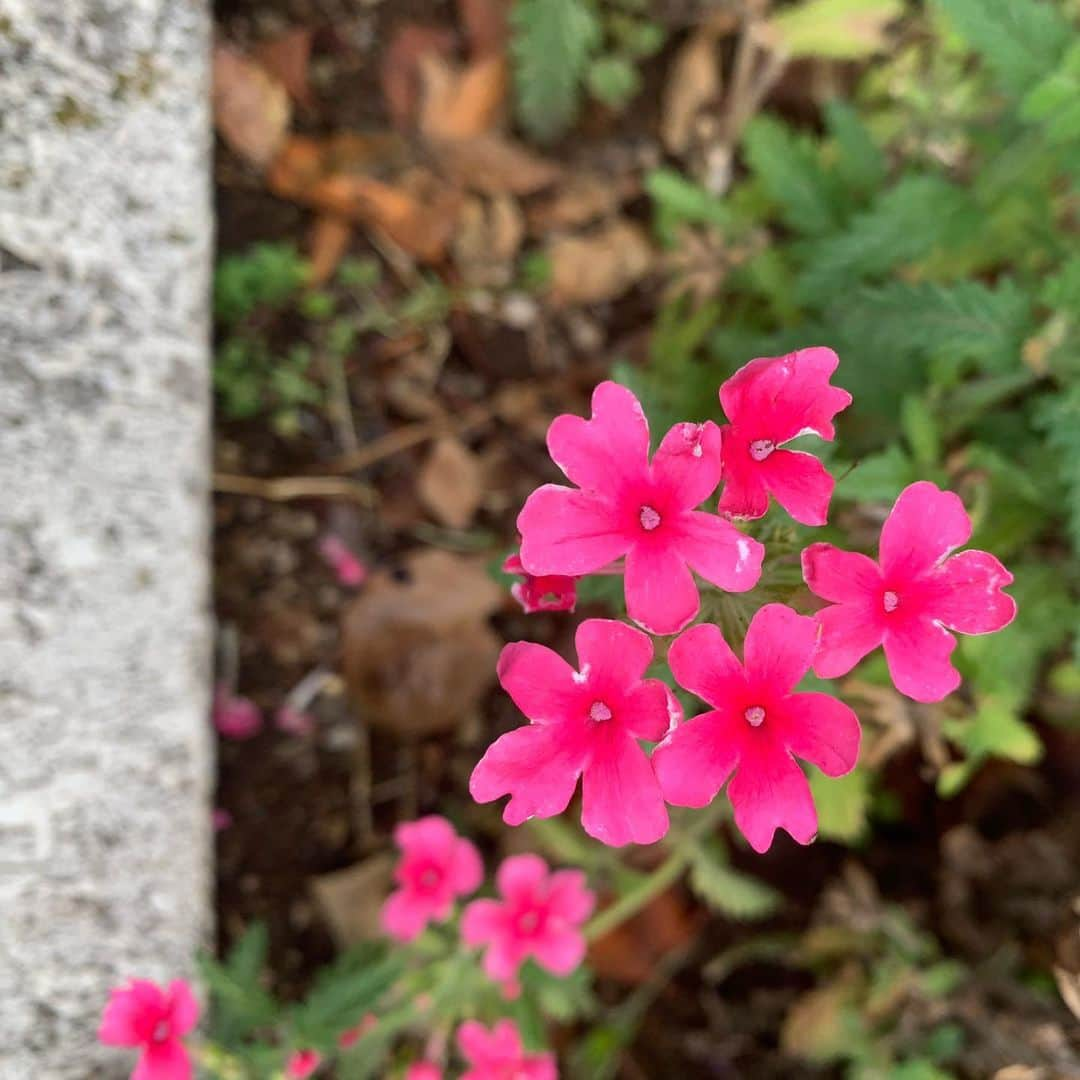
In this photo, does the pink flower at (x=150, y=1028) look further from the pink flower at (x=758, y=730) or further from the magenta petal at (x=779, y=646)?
the magenta petal at (x=779, y=646)

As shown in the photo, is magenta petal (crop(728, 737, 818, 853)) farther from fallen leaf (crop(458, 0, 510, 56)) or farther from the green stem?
fallen leaf (crop(458, 0, 510, 56))

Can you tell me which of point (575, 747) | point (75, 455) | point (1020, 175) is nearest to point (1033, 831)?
point (1020, 175)

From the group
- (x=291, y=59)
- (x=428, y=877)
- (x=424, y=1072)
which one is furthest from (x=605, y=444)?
(x=291, y=59)

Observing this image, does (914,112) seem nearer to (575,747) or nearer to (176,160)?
(176,160)

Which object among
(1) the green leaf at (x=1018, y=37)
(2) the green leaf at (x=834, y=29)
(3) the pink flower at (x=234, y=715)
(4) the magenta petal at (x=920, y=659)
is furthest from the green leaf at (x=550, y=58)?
(4) the magenta petal at (x=920, y=659)

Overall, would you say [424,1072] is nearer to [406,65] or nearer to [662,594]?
[662,594]
